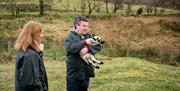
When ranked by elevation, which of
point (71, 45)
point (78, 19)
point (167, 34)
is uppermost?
point (78, 19)

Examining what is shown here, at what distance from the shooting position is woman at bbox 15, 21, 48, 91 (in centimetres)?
588

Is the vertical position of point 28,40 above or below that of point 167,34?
above

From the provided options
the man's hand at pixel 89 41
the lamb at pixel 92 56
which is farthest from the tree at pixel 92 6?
the man's hand at pixel 89 41

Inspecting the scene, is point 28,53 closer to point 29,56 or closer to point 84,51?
point 29,56

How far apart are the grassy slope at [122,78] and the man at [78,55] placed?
4.36 metres

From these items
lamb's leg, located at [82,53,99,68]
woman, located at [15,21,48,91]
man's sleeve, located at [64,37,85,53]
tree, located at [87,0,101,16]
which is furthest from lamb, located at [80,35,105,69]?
tree, located at [87,0,101,16]

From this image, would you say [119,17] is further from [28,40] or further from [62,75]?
[28,40]

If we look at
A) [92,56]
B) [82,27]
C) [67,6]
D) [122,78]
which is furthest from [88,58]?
[67,6]

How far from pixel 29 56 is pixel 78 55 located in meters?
1.42

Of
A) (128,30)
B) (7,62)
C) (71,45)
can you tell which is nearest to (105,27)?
(128,30)

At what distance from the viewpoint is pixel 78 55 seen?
23.5 feet

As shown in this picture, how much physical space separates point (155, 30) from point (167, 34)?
1.14 metres

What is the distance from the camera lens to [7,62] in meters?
17.3

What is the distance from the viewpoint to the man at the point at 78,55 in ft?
23.1
